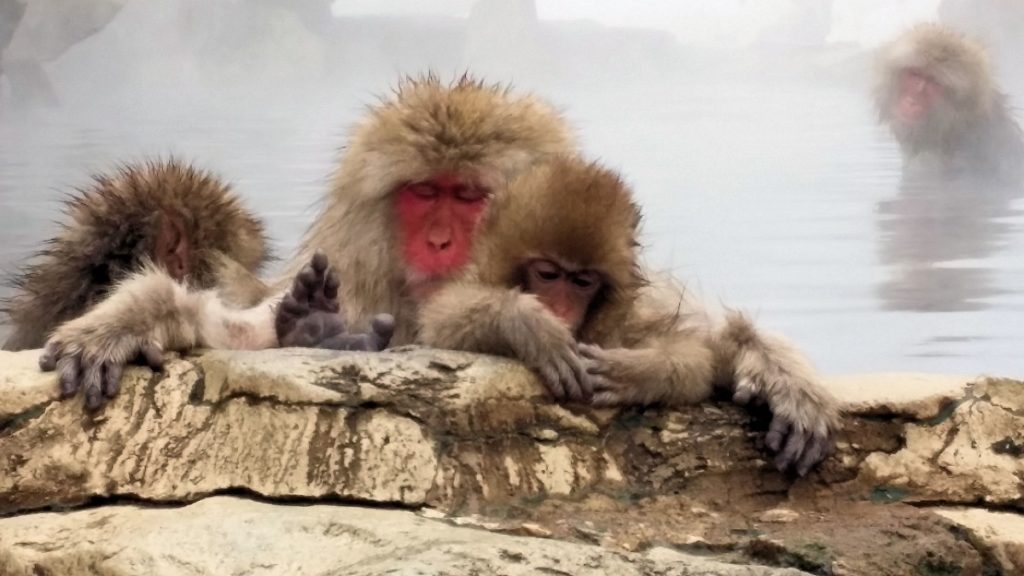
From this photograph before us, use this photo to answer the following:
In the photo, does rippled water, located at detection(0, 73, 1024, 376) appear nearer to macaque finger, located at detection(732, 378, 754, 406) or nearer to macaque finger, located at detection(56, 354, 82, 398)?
macaque finger, located at detection(732, 378, 754, 406)

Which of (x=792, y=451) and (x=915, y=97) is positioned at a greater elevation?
(x=915, y=97)

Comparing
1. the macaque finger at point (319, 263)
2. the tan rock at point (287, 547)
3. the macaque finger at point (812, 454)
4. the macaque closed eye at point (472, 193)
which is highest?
the macaque closed eye at point (472, 193)

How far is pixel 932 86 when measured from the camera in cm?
593

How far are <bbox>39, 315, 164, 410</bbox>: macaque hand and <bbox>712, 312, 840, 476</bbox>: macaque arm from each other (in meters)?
1.10

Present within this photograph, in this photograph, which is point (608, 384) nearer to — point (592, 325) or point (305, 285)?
point (592, 325)

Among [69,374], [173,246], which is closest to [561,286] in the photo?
[69,374]

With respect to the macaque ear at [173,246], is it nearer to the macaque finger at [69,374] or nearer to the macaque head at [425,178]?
the macaque head at [425,178]

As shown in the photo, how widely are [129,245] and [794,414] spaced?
1720 millimetres

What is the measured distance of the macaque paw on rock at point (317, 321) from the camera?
2.60 m

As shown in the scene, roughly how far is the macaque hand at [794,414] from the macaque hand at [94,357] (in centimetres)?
112

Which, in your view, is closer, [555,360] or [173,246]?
[555,360]

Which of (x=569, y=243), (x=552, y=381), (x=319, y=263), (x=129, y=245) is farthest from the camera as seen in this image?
(x=129, y=245)

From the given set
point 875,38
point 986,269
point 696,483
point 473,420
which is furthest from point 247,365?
point 875,38

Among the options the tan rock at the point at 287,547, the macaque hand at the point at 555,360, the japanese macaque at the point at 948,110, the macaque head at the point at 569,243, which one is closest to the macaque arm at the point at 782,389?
the macaque head at the point at 569,243
